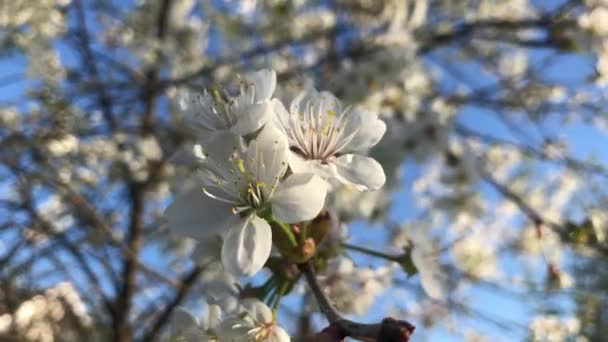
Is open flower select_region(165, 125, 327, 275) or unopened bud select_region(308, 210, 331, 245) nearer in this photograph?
open flower select_region(165, 125, 327, 275)

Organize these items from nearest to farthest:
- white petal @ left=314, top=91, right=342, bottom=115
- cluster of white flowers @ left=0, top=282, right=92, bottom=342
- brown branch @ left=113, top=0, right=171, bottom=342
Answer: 1. white petal @ left=314, top=91, right=342, bottom=115
2. cluster of white flowers @ left=0, top=282, right=92, bottom=342
3. brown branch @ left=113, top=0, right=171, bottom=342

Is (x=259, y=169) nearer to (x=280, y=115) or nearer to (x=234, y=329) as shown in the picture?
(x=280, y=115)

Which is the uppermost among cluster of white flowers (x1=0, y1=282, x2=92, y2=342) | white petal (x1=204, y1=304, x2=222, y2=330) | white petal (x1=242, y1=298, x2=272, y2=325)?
white petal (x1=242, y1=298, x2=272, y2=325)

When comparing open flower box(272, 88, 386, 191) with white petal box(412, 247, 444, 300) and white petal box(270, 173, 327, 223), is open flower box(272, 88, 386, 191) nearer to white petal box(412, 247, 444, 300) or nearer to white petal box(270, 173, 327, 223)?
white petal box(270, 173, 327, 223)

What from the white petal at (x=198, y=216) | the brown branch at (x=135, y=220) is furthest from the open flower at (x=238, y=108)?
the brown branch at (x=135, y=220)

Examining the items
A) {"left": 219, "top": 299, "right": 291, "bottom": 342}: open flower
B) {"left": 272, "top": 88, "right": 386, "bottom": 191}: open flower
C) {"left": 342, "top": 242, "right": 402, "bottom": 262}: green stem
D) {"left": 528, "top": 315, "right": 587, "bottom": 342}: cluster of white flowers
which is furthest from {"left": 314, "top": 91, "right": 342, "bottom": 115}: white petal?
{"left": 528, "top": 315, "right": 587, "bottom": 342}: cluster of white flowers

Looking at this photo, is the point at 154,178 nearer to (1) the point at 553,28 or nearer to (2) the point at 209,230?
(1) the point at 553,28

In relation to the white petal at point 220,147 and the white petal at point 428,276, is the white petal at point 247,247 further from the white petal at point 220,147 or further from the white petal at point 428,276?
the white petal at point 428,276
